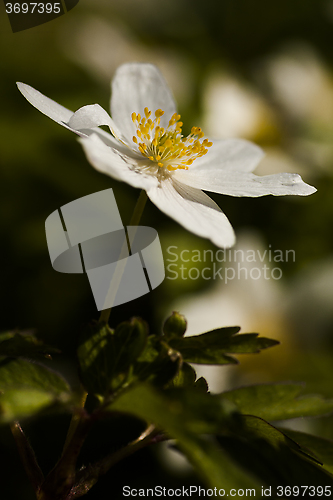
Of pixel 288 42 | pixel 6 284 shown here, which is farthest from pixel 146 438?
pixel 288 42

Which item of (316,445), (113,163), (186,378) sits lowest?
(316,445)

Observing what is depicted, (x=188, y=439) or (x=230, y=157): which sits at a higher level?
(x=230, y=157)

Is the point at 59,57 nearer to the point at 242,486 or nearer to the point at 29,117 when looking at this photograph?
the point at 29,117

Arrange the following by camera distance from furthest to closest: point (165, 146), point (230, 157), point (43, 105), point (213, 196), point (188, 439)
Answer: point (213, 196) → point (230, 157) → point (165, 146) → point (43, 105) → point (188, 439)

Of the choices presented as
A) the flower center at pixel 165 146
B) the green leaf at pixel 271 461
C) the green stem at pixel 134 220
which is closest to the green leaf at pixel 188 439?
the green leaf at pixel 271 461

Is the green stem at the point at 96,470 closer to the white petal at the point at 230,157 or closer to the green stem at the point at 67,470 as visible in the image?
the green stem at the point at 67,470

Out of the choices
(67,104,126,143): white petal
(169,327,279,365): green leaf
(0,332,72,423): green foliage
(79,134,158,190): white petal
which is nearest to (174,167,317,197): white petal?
(79,134,158,190): white petal

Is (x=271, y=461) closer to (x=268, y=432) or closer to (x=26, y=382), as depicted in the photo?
(x=268, y=432)

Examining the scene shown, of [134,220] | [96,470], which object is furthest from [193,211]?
[96,470]
